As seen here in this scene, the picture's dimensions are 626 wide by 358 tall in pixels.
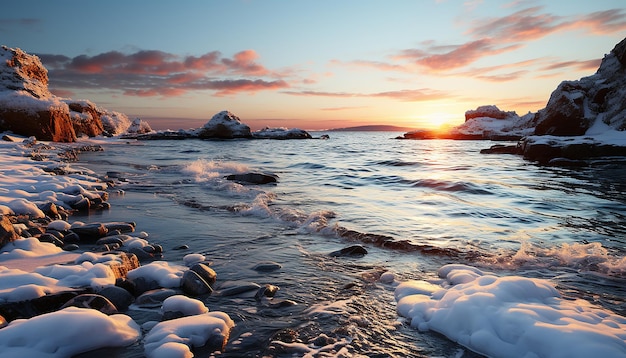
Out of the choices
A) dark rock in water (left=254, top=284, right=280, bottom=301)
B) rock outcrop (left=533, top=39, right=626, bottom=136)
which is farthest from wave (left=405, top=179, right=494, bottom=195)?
rock outcrop (left=533, top=39, right=626, bottom=136)

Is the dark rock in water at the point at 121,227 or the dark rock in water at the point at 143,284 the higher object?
the dark rock in water at the point at 121,227

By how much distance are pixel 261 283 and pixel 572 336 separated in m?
3.19

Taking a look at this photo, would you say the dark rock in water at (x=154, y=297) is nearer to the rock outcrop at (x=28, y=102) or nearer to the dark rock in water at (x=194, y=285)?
the dark rock in water at (x=194, y=285)

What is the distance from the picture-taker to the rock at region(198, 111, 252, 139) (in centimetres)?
7425

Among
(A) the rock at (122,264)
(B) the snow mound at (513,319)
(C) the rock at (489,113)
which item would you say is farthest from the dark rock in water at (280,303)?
(C) the rock at (489,113)

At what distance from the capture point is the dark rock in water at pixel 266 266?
4949 mm

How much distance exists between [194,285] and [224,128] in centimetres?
7386

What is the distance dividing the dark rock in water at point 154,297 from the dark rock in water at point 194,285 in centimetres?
16

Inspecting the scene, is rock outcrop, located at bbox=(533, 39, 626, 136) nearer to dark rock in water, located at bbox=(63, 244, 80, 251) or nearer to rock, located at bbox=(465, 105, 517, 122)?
dark rock in water, located at bbox=(63, 244, 80, 251)

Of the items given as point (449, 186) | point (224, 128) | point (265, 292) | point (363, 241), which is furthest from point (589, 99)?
point (224, 128)

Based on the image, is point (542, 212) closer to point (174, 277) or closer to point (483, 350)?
point (483, 350)

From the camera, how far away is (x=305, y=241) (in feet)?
21.5

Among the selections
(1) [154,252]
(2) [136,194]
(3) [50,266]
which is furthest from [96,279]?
(2) [136,194]

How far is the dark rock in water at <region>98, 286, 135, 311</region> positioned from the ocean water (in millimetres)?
289
